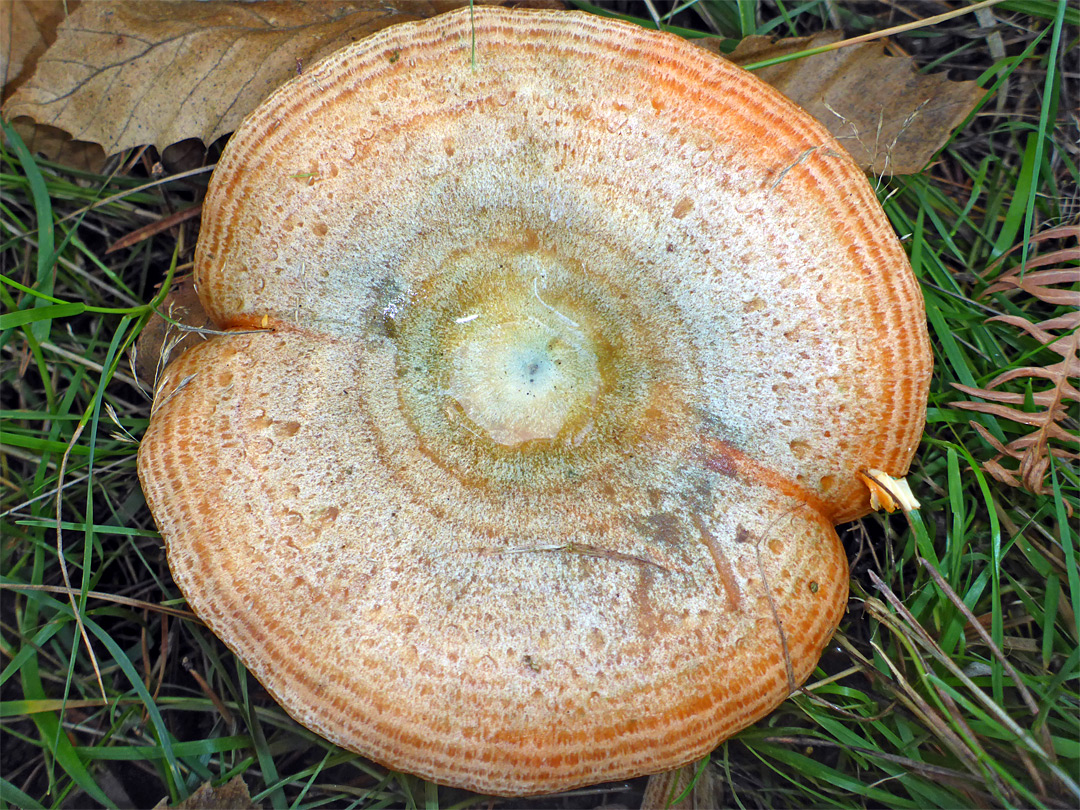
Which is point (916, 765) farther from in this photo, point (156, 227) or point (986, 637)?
point (156, 227)

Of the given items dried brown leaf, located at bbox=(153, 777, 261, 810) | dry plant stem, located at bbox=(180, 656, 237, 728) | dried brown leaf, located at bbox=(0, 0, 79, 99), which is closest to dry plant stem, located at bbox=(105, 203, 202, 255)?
dried brown leaf, located at bbox=(0, 0, 79, 99)

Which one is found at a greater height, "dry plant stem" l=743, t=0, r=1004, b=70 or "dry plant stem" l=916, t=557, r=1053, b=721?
"dry plant stem" l=743, t=0, r=1004, b=70

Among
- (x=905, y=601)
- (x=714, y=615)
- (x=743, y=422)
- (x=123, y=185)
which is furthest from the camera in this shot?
(x=123, y=185)

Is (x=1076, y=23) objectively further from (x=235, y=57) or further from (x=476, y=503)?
(x=235, y=57)

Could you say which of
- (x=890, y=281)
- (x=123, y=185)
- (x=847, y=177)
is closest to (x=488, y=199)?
(x=847, y=177)

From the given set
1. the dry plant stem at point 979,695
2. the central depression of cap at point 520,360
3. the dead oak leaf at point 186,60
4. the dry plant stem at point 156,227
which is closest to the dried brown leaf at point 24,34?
the dead oak leaf at point 186,60

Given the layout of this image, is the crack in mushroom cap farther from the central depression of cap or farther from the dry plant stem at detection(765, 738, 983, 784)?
the dry plant stem at detection(765, 738, 983, 784)

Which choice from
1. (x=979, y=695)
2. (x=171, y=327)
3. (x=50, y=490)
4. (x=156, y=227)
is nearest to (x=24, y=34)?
(x=156, y=227)

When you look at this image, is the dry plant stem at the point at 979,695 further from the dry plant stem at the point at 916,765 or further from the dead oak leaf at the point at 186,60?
the dead oak leaf at the point at 186,60
